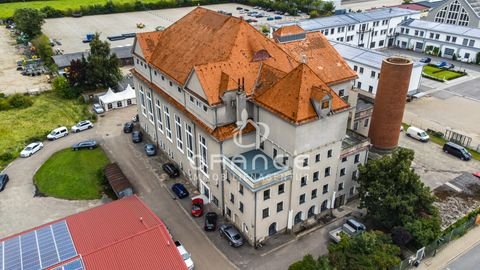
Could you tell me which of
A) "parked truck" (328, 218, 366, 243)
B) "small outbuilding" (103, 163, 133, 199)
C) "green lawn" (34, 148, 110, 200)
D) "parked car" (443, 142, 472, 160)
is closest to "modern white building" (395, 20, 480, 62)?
"parked car" (443, 142, 472, 160)

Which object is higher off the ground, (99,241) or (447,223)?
(99,241)

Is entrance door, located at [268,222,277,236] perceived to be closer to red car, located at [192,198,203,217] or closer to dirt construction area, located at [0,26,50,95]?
red car, located at [192,198,203,217]

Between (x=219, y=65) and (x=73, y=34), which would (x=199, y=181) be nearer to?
(x=219, y=65)

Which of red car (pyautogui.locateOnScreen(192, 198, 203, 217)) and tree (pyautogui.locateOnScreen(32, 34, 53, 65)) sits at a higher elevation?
tree (pyautogui.locateOnScreen(32, 34, 53, 65))

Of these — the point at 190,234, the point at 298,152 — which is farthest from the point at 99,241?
the point at 298,152

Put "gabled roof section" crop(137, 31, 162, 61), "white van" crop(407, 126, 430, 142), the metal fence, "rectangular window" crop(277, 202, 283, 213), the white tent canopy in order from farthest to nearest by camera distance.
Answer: the white tent canopy
"white van" crop(407, 126, 430, 142)
"gabled roof section" crop(137, 31, 162, 61)
"rectangular window" crop(277, 202, 283, 213)
the metal fence

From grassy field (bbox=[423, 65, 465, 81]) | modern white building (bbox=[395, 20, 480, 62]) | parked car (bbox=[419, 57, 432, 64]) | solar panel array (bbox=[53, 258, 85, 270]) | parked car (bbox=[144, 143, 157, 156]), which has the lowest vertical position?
parked car (bbox=[144, 143, 157, 156])

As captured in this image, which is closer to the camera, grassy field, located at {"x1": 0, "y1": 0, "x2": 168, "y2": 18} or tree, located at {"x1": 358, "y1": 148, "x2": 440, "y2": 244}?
tree, located at {"x1": 358, "y1": 148, "x2": 440, "y2": 244}

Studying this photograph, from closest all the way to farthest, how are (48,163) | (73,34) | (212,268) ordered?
(212,268), (48,163), (73,34)
